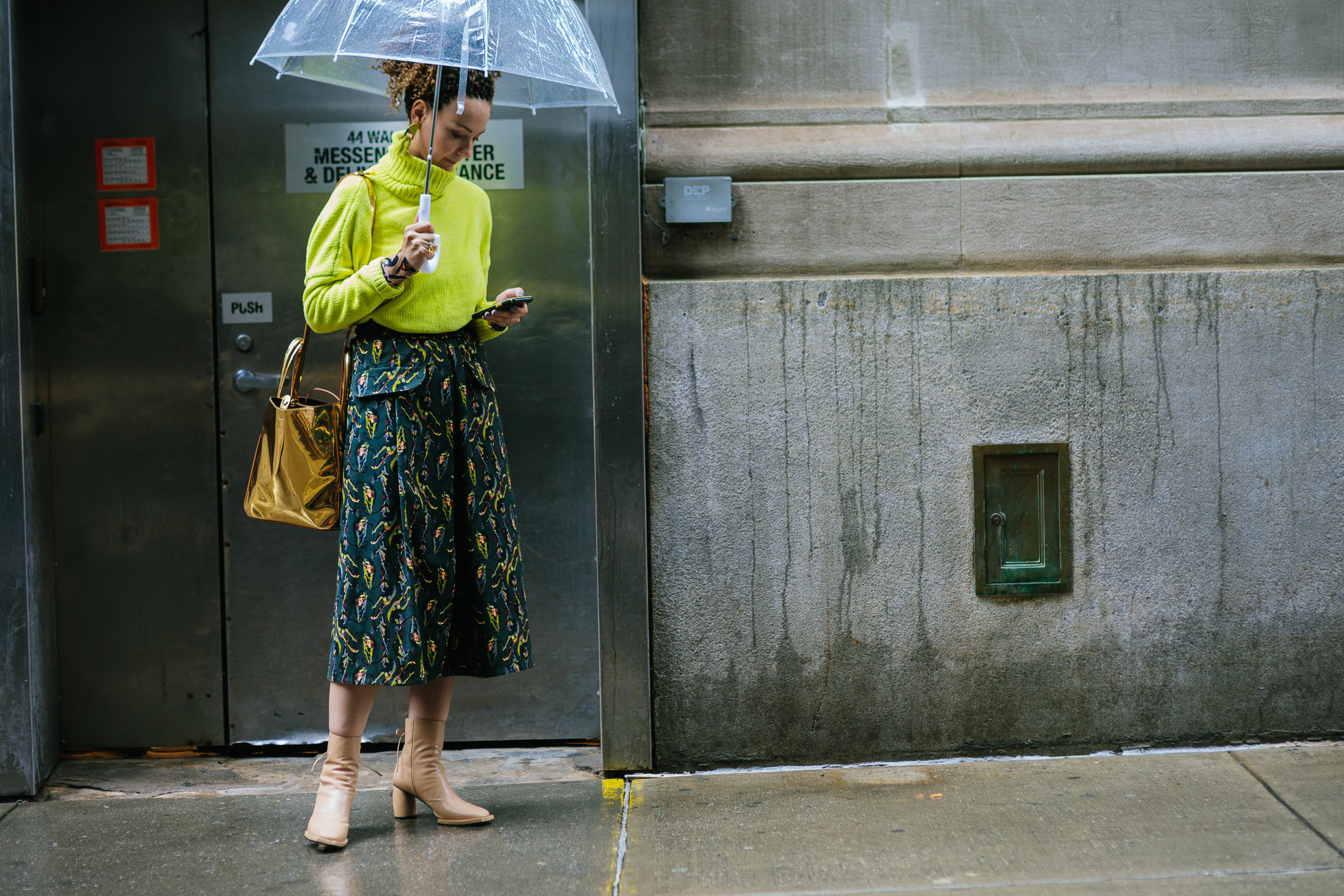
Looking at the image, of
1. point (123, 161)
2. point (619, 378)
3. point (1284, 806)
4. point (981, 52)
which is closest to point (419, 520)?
point (619, 378)

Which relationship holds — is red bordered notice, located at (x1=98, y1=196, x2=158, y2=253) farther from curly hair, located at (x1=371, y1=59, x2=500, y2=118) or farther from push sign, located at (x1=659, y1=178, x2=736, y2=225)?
push sign, located at (x1=659, y1=178, x2=736, y2=225)

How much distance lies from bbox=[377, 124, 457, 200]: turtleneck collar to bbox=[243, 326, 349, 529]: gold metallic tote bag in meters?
0.54

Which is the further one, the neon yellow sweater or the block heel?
the block heel

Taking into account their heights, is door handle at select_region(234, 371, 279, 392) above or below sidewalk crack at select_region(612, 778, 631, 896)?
above

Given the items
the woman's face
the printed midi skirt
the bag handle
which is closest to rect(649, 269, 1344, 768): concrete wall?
the printed midi skirt

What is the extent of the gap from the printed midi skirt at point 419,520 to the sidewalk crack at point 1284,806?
0.77 m

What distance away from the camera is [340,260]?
293cm

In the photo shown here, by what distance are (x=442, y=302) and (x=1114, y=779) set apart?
2457mm

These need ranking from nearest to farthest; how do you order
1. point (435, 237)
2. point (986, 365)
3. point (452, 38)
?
point (452, 38)
point (435, 237)
point (986, 365)

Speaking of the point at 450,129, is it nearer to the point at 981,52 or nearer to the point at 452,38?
the point at 452,38

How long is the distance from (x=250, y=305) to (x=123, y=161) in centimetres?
65

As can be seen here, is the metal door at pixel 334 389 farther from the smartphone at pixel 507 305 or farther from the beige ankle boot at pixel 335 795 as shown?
the beige ankle boot at pixel 335 795

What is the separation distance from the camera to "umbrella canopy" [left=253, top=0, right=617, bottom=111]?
2.64 meters

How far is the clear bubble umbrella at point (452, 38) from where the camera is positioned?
2641 millimetres
